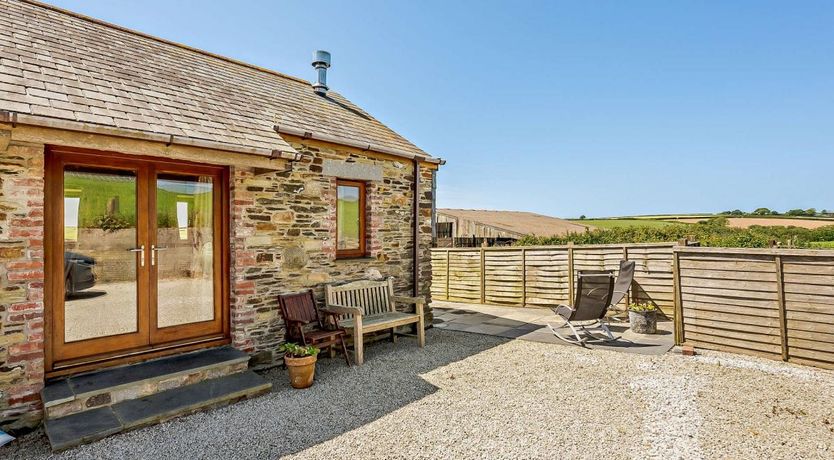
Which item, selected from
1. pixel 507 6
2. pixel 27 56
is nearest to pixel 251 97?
pixel 27 56

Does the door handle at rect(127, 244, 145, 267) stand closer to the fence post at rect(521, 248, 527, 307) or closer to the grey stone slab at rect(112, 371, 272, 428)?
the grey stone slab at rect(112, 371, 272, 428)

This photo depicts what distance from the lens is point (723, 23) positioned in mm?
9078

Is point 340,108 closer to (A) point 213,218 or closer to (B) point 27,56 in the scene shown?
(A) point 213,218

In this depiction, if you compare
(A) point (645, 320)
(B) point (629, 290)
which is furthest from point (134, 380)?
(B) point (629, 290)

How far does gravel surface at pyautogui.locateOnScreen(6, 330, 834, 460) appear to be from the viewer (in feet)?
11.5

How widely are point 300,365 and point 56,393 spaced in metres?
2.36

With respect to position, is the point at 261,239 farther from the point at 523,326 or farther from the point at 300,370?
the point at 523,326

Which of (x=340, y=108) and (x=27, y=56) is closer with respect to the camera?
(x=27, y=56)

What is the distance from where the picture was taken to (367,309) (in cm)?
723

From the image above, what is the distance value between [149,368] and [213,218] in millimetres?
2068

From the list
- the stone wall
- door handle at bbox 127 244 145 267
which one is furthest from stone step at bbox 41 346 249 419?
door handle at bbox 127 244 145 267

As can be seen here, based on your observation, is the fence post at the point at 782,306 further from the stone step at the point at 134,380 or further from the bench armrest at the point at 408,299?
the stone step at the point at 134,380

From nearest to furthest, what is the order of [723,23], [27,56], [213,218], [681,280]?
[27,56] < [213,218] < [681,280] < [723,23]

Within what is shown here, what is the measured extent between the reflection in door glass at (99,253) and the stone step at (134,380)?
1.83 ft
